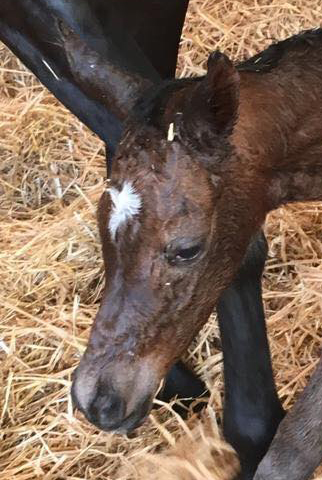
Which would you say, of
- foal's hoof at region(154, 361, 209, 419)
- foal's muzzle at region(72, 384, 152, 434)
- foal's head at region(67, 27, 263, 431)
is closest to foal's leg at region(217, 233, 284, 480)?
foal's hoof at region(154, 361, 209, 419)

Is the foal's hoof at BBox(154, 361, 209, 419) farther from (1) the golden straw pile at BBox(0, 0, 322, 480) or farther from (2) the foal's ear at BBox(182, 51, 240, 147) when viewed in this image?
(2) the foal's ear at BBox(182, 51, 240, 147)

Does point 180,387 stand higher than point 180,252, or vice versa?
point 180,252

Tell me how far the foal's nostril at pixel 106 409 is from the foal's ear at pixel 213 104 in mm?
530

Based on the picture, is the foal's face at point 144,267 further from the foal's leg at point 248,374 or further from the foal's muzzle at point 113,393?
the foal's leg at point 248,374

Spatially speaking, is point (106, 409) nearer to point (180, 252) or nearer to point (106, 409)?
point (106, 409)

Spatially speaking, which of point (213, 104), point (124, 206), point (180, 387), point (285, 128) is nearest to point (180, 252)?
point (124, 206)

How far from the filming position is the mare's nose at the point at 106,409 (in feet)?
6.12

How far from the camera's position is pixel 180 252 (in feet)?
6.16

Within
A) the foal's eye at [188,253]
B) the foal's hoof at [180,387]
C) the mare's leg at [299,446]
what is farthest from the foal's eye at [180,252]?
the foal's hoof at [180,387]

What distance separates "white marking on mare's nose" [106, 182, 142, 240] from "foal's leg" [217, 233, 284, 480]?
24.7 inches

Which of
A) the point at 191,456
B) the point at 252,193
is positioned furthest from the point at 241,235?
the point at 191,456

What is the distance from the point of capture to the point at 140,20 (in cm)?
272

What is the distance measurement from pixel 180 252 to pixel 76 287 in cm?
134

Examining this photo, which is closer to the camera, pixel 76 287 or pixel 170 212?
pixel 170 212
